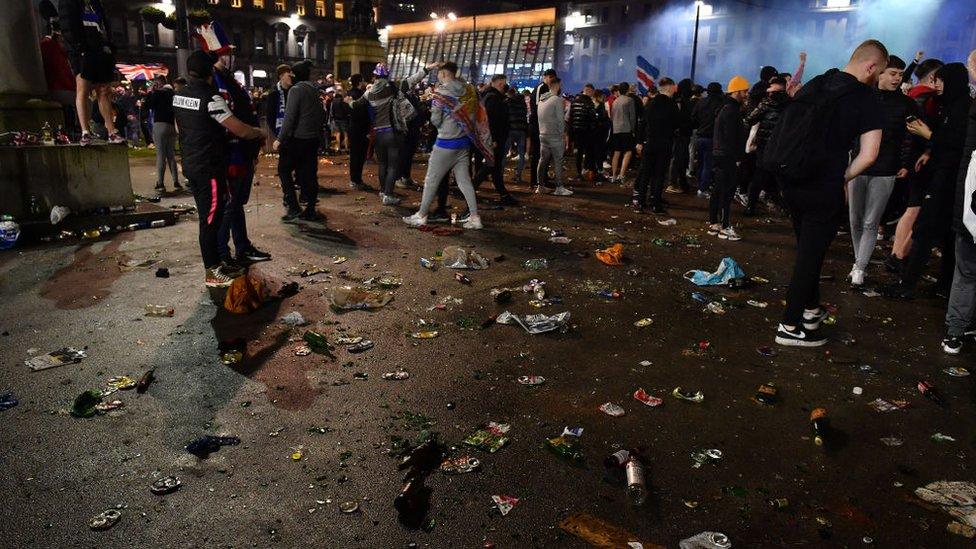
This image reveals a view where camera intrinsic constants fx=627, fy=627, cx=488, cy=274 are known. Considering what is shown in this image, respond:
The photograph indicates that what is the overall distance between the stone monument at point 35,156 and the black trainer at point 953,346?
357 inches

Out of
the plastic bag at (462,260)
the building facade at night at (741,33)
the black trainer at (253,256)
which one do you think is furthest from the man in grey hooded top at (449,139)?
the building facade at night at (741,33)

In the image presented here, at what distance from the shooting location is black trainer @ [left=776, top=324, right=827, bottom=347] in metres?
4.79

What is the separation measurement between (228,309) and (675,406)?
3.65m

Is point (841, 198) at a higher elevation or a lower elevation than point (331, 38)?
lower

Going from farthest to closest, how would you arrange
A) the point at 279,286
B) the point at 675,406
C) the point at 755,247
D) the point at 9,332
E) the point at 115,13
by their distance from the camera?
1. the point at 115,13
2. the point at 755,247
3. the point at 279,286
4. the point at 9,332
5. the point at 675,406

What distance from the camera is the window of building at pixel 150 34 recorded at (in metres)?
60.0

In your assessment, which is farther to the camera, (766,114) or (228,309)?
(766,114)

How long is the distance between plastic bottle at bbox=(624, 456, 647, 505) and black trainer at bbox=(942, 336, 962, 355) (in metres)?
3.16

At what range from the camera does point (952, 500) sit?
291cm

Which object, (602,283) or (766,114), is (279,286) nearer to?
(602,283)

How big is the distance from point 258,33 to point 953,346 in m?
75.3

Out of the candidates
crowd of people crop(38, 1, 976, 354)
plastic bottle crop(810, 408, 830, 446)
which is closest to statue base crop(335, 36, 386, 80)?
crowd of people crop(38, 1, 976, 354)

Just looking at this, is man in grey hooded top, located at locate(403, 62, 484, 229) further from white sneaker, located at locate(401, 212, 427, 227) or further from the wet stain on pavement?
the wet stain on pavement

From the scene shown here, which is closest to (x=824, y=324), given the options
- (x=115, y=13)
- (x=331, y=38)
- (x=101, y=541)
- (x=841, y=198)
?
(x=841, y=198)
